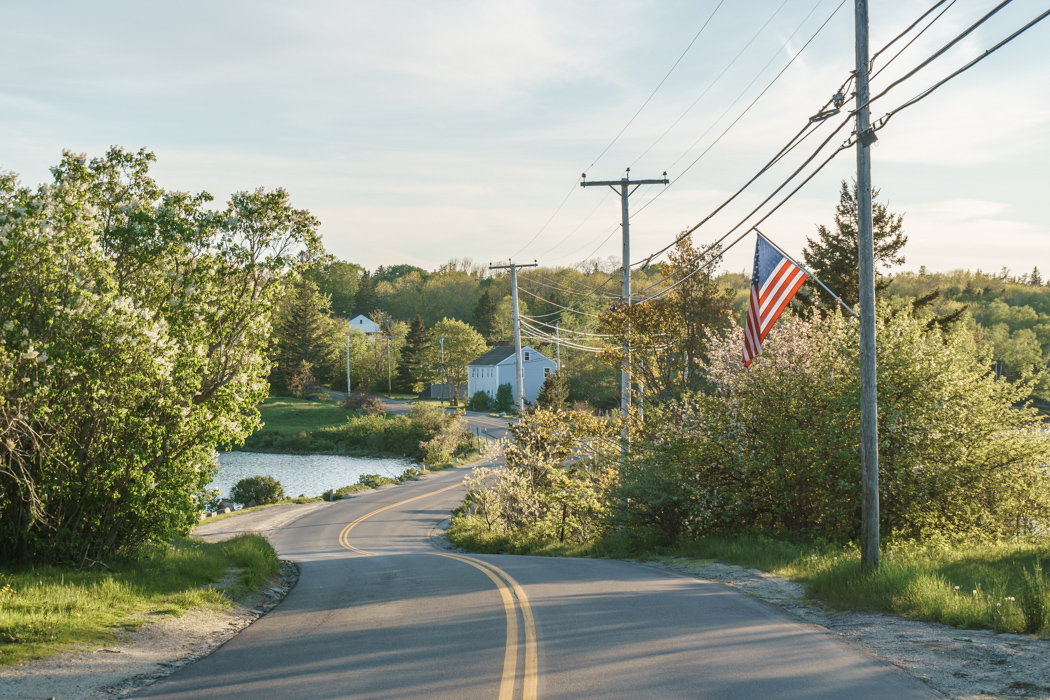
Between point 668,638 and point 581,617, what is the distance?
4.69ft

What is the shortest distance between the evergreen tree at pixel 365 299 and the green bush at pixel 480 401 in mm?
64730

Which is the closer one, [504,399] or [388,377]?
[504,399]

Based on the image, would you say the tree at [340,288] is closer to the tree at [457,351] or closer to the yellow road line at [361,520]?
the tree at [457,351]

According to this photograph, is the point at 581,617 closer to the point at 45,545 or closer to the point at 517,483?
the point at 45,545

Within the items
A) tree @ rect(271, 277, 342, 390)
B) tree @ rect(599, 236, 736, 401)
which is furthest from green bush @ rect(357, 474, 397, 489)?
tree @ rect(271, 277, 342, 390)

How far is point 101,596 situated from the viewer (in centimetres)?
927

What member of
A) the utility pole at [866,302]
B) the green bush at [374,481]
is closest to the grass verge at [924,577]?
the utility pole at [866,302]

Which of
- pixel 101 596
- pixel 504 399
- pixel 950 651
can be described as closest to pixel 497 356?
pixel 504 399

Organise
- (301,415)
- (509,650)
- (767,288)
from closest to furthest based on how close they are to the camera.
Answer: (509,650) < (767,288) < (301,415)

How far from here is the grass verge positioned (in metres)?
8.21

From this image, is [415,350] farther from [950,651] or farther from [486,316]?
[950,651]

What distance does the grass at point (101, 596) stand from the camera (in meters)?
7.72

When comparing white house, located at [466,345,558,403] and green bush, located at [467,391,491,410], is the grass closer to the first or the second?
green bush, located at [467,391,491,410]

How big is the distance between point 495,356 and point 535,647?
88.7 meters
